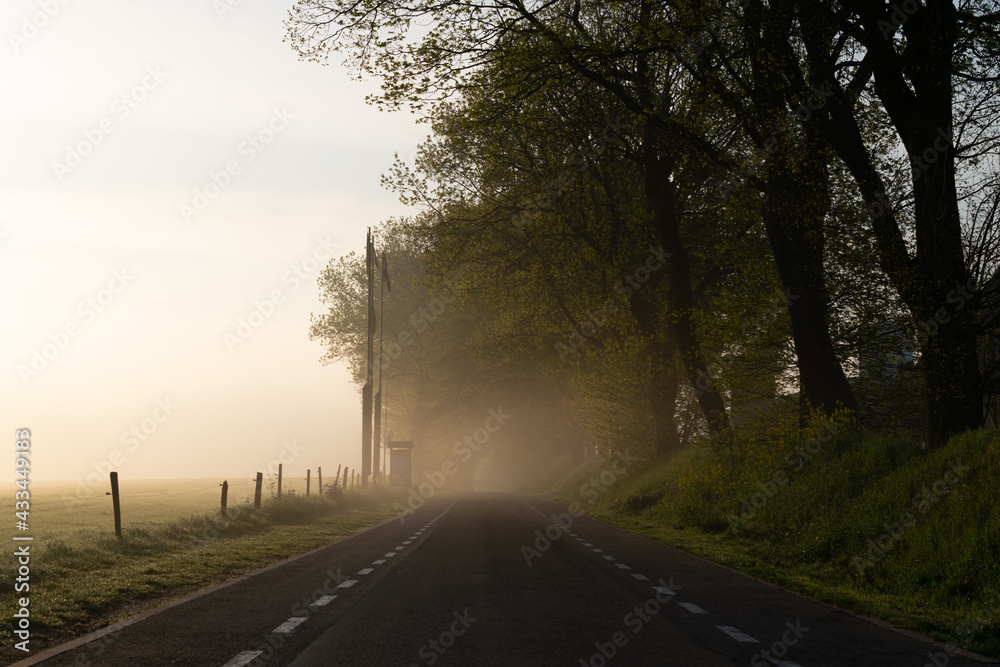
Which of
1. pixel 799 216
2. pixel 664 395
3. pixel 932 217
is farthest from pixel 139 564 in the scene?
pixel 664 395

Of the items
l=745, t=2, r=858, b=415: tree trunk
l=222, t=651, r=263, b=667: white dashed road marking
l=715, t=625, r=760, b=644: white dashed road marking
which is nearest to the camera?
l=222, t=651, r=263, b=667: white dashed road marking

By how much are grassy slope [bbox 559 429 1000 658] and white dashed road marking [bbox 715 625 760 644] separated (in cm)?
176

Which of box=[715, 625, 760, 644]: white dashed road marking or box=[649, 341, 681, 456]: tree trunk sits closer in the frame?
box=[715, 625, 760, 644]: white dashed road marking

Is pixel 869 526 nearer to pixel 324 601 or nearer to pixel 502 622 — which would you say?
pixel 502 622

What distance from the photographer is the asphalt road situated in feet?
23.8

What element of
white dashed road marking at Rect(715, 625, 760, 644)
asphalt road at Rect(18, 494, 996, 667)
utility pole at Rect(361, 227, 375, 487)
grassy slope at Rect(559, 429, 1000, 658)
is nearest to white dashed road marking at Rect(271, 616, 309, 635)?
asphalt road at Rect(18, 494, 996, 667)

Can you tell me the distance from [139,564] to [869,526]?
37.1 ft

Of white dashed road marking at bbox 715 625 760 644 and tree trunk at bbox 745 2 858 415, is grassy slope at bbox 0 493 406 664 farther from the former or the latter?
tree trunk at bbox 745 2 858 415

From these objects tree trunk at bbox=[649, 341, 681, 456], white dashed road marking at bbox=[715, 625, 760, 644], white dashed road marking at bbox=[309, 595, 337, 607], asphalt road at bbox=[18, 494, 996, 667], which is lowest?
white dashed road marking at bbox=[715, 625, 760, 644]

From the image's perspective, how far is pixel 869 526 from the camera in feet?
45.4

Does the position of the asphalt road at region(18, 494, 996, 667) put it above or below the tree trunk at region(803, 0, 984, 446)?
below

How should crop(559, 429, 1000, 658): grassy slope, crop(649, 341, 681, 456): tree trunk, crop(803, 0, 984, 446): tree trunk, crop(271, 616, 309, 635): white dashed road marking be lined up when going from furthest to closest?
crop(649, 341, 681, 456): tree trunk
crop(803, 0, 984, 446): tree trunk
crop(559, 429, 1000, 658): grassy slope
crop(271, 616, 309, 635): white dashed road marking

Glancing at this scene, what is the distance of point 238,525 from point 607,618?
55.7 feet

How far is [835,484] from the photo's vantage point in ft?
55.1
